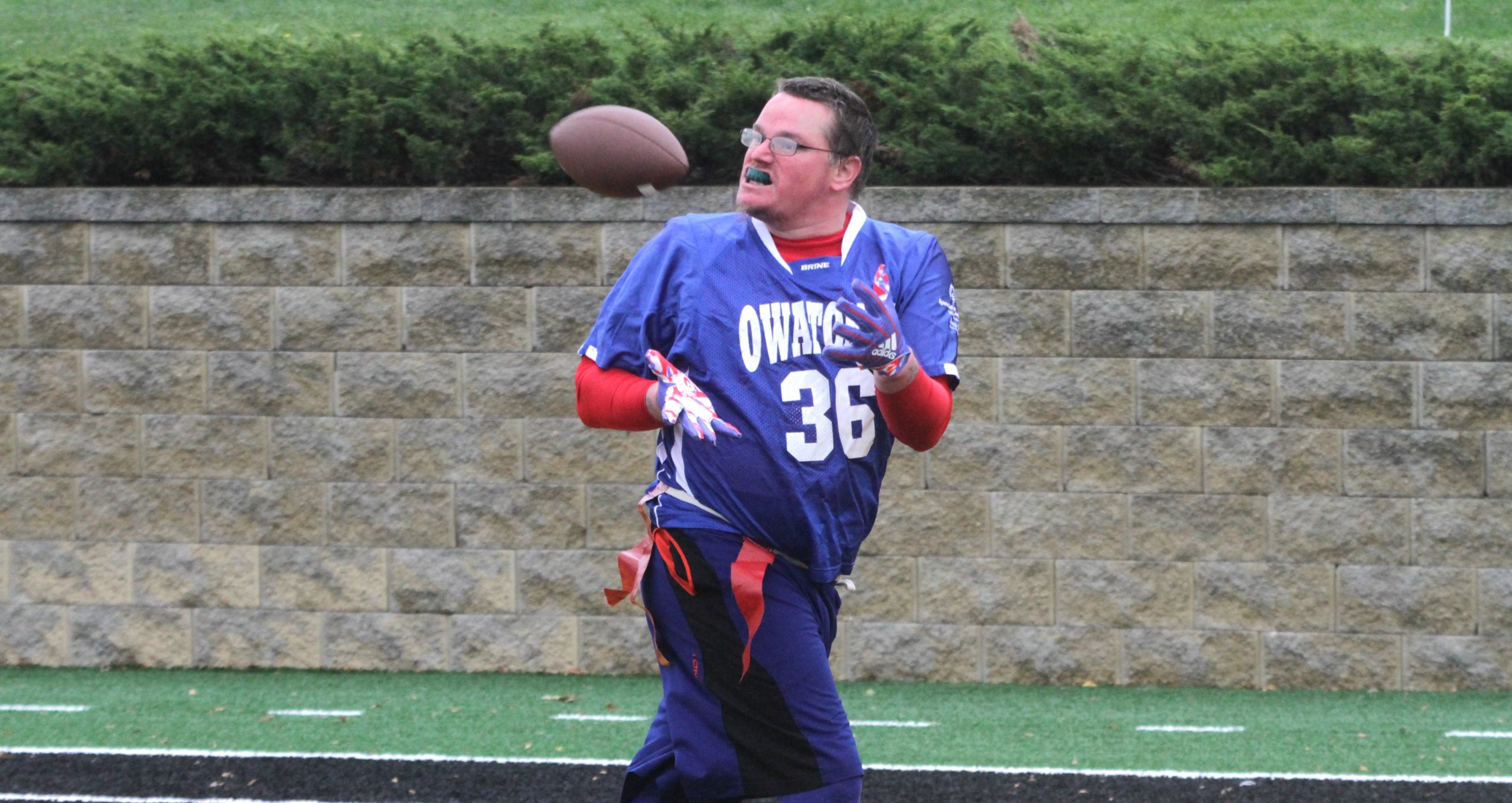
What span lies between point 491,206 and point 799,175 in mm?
4062

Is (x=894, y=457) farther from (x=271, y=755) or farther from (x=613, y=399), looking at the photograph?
(x=613, y=399)

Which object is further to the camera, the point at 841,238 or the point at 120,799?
the point at 120,799

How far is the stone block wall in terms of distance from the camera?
691 cm

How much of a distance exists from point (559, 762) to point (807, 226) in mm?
2979

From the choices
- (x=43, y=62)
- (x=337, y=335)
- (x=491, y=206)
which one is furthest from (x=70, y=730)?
(x=43, y=62)

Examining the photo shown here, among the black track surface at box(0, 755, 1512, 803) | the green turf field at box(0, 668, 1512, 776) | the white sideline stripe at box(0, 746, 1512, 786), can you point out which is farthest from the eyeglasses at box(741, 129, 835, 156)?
the green turf field at box(0, 668, 1512, 776)

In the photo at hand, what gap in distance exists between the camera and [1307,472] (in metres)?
6.97

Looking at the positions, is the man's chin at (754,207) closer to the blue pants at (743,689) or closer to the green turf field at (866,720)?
the blue pants at (743,689)

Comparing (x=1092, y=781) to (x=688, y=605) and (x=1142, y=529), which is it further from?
(x=688, y=605)

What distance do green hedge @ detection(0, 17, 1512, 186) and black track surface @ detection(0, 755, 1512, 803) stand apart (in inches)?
110

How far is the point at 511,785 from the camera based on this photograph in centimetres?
545

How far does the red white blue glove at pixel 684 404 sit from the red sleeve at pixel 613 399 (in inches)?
2.4

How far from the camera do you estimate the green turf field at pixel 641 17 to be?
1066cm

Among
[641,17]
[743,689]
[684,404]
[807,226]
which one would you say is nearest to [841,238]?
[807,226]
